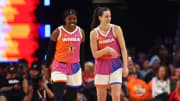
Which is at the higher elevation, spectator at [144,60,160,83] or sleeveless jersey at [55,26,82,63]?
sleeveless jersey at [55,26,82,63]

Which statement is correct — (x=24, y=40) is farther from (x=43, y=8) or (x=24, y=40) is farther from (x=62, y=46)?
(x=62, y=46)

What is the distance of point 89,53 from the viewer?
11.8 metres

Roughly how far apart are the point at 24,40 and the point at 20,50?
12.1 inches

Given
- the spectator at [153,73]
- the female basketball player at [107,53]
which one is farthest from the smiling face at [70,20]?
the spectator at [153,73]

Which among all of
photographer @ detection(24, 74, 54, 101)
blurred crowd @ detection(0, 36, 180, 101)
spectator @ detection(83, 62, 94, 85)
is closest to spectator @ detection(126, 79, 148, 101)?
blurred crowd @ detection(0, 36, 180, 101)

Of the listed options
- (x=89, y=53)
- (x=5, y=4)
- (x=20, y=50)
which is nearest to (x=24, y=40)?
(x=20, y=50)

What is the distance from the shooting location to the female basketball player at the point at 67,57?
6.08m

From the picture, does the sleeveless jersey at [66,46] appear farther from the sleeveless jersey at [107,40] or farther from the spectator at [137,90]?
the spectator at [137,90]

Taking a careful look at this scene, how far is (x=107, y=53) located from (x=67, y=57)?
24.9 inches

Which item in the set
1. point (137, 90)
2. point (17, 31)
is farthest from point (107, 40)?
point (17, 31)

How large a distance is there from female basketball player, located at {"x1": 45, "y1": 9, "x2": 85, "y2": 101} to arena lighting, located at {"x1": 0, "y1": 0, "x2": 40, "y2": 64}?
472 cm

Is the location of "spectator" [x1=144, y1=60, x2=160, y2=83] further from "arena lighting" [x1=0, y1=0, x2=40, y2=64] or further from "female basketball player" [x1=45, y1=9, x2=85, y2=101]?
"female basketball player" [x1=45, y1=9, x2=85, y2=101]

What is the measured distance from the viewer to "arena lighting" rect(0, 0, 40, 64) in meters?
10.9

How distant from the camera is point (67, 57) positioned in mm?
6129
